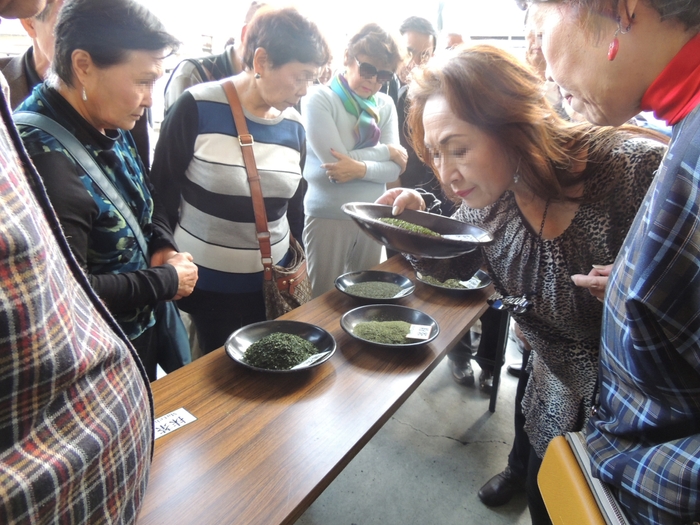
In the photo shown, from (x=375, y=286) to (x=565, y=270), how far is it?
777 mm

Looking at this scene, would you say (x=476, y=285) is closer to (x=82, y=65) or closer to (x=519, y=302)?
(x=519, y=302)

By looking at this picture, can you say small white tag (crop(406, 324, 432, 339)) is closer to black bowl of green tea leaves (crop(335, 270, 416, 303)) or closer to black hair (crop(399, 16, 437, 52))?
black bowl of green tea leaves (crop(335, 270, 416, 303))

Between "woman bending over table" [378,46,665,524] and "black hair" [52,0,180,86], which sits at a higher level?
"black hair" [52,0,180,86]

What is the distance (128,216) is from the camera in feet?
3.99

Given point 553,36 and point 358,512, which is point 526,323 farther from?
point 358,512

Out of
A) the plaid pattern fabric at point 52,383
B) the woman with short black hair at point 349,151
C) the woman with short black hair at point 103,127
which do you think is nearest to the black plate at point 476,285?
the woman with short black hair at point 349,151

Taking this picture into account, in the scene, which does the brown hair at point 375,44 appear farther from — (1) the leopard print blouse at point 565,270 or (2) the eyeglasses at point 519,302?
(2) the eyeglasses at point 519,302

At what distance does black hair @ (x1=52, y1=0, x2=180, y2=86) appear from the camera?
1104mm

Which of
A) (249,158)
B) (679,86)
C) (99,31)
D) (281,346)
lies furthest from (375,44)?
(679,86)

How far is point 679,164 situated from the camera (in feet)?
1.93

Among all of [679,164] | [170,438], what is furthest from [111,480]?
[679,164]

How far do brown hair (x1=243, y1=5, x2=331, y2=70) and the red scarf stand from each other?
1.24m

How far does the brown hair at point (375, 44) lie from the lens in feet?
6.79

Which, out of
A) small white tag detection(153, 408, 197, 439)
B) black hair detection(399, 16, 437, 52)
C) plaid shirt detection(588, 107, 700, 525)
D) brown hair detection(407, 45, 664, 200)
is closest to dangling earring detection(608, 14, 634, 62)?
plaid shirt detection(588, 107, 700, 525)
